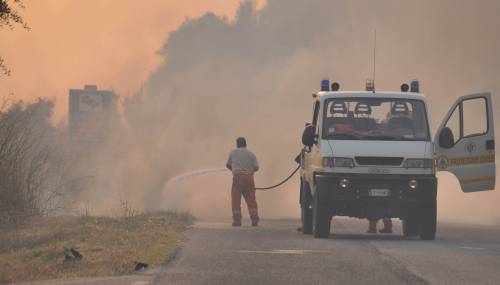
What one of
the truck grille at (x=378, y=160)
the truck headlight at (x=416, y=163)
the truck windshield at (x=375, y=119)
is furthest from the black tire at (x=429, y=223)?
the truck windshield at (x=375, y=119)

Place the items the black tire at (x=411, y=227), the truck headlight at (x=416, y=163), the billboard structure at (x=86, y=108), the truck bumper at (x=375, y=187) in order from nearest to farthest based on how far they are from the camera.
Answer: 1. the truck bumper at (x=375, y=187)
2. the truck headlight at (x=416, y=163)
3. the black tire at (x=411, y=227)
4. the billboard structure at (x=86, y=108)

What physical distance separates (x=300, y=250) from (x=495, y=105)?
57.4m

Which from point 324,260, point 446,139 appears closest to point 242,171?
point 446,139

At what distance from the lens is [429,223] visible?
22562mm

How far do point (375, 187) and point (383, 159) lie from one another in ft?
1.49

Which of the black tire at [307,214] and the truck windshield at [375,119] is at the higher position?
the truck windshield at [375,119]

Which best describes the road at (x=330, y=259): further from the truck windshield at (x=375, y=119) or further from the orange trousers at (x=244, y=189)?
the orange trousers at (x=244, y=189)

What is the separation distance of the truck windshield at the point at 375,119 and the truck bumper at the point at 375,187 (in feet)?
2.31

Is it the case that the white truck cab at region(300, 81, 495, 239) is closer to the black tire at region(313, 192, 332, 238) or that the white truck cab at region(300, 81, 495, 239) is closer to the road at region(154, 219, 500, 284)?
the black tire at region(313, 192, 332, 238)

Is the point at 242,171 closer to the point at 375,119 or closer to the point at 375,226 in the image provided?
the point at 375,226

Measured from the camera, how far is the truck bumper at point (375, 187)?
867 inches

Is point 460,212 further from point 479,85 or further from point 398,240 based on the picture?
point 479,85

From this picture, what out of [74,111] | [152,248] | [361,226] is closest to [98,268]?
[152,248]

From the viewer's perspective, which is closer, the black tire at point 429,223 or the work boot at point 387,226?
the black tire at point 429,223
